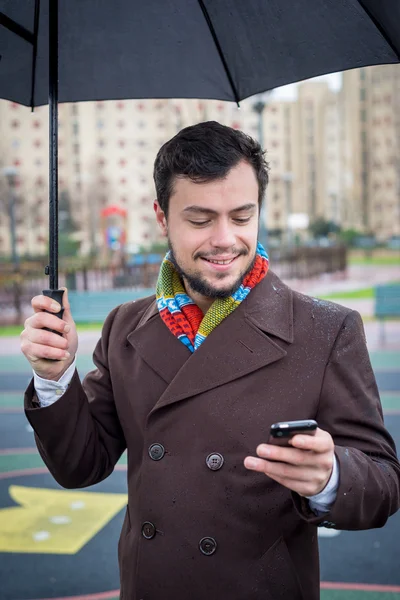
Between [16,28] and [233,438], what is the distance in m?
1.41

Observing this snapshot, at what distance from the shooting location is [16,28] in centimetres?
207

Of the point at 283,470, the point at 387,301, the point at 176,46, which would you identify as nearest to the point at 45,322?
the point at 283,470

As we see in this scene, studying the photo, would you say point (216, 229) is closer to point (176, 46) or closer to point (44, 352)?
point (44, 352)

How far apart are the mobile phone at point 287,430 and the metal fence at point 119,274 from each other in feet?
52.4

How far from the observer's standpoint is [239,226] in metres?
1.89

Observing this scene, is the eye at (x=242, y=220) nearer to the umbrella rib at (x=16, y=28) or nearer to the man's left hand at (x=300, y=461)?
the man's left hand at (x=300, y=461)

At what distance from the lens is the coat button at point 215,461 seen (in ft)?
6.04

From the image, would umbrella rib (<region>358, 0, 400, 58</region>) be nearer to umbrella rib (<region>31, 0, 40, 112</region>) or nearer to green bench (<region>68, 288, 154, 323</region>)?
umbrella rib (<region>31, 0, 40, 112</region>)

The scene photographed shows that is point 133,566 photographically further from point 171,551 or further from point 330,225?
point 330,225

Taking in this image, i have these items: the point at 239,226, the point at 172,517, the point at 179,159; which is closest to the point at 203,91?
the point at 179,159

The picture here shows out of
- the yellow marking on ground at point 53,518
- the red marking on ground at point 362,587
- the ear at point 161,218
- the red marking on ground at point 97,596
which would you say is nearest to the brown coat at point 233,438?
the ear at point 161,218

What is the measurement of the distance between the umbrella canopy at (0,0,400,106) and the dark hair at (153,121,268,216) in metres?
0.39

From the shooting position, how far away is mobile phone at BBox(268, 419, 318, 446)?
135cm

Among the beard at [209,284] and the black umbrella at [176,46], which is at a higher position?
the black umbrella at [176,46]
